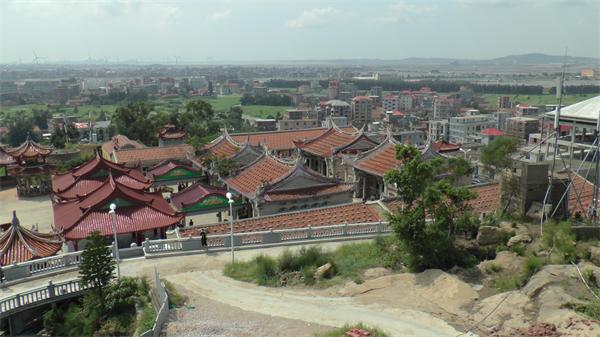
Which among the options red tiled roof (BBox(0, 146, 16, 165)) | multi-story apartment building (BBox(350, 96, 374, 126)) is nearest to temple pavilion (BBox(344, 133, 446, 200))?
red tiled roof (BBox(0, 146, 16, 165))

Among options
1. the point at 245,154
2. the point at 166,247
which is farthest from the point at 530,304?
the point at 245,154

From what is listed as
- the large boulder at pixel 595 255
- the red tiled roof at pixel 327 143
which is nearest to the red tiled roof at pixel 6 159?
the red tiled roof at pixel 327 143

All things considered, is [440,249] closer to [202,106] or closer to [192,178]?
[192,178]

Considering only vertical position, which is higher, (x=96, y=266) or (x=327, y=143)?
(x=327, y=143)

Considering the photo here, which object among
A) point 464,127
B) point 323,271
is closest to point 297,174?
point 323,271

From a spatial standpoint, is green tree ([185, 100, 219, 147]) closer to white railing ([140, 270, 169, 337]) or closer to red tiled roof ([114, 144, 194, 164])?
red tiled roof ([114, 144, 194, 164])

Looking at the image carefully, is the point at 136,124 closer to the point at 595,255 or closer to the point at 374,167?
the point at 374,167

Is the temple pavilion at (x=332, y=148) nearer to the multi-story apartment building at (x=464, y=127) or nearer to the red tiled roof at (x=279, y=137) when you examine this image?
the red tiled roof at (x=279, y=137)
